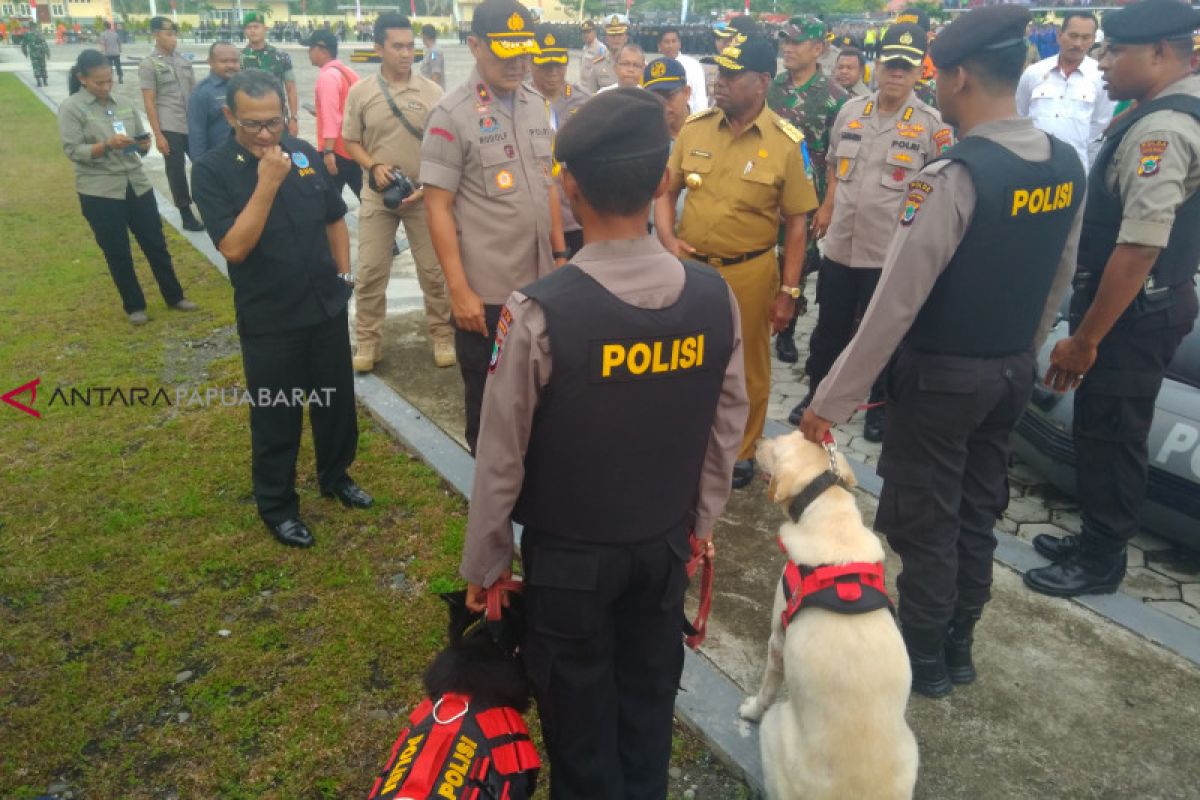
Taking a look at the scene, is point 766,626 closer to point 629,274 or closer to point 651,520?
point 651,520

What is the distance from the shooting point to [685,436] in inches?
81.5

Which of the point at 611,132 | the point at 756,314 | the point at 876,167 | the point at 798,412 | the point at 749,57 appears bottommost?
the point at 798,412

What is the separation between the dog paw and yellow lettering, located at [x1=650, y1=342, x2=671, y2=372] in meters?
1.57

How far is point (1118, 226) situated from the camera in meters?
3.28

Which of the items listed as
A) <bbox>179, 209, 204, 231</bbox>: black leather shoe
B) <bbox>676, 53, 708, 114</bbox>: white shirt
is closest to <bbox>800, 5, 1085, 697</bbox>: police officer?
<bbox>676, 53, 708, 114</bbox>: white shirt

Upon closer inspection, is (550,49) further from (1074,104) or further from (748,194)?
(1074,104)

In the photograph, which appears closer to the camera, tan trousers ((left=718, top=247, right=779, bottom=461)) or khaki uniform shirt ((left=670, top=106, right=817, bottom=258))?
khaki uniform shirt ((left=670, top=106, right=817, bottom=258))

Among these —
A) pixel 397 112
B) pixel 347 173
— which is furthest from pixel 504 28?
pixel 347 173

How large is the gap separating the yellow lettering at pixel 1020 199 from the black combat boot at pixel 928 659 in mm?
1561

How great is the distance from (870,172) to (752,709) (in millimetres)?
3244

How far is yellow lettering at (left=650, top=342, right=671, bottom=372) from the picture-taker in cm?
189

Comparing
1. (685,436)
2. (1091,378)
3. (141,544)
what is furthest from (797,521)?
(141,544)

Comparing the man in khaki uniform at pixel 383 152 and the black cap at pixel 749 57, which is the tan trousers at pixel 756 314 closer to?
the black cap at pixel 749 57

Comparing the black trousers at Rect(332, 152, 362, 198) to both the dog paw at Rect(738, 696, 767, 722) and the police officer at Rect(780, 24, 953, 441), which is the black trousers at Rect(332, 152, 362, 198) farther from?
the dog paw at Rect(738, 696, 767, 722)
